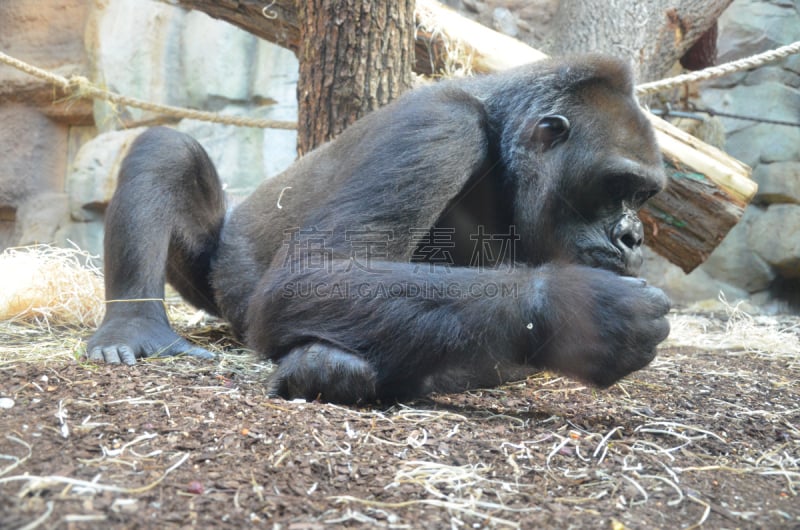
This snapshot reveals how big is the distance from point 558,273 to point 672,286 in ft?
24.7

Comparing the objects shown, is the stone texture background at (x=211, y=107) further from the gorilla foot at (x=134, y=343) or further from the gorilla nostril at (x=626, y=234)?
the gorilla nostril at (x=626, y=234)

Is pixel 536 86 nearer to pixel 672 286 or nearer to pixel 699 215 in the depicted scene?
pixel 699 215

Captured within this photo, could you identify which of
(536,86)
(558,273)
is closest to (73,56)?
(536,86)

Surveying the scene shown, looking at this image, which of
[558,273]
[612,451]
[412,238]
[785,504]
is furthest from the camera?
[412,238]

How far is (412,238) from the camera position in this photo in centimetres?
298

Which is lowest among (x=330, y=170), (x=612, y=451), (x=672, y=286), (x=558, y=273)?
(x=672, y=286)

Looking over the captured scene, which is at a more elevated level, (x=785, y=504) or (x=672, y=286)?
(x=785, y=504)

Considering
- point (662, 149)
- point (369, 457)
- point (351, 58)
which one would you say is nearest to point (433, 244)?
point (369, 457)

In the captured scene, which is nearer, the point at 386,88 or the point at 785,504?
the point at 785,504

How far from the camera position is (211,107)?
31.1ft

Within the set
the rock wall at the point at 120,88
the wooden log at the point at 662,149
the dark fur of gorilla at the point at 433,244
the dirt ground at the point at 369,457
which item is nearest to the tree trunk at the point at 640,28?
the wooden log at the point at 662,149

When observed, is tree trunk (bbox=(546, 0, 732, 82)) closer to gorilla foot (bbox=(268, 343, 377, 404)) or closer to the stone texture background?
the stone texture background

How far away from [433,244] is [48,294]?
2.74 m

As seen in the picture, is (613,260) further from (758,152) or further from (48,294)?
(758,152)
